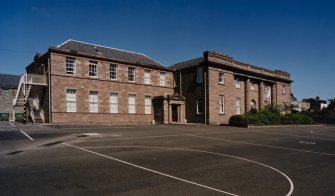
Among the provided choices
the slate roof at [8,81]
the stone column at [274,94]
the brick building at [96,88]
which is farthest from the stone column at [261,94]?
the slate roof at [8,81]

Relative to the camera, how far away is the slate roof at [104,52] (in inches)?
1215

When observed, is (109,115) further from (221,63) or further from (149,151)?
(149,151)

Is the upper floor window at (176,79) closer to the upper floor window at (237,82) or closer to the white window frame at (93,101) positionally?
the upper floor window at (237,82)

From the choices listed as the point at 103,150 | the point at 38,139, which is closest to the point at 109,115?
the point at 38,139

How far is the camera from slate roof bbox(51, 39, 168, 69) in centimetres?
3086

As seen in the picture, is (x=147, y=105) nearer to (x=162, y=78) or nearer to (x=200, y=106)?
(x=162, y=78)

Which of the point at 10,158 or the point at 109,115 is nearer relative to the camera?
the point at 10,158

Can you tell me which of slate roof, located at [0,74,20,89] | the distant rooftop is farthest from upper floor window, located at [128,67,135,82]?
slate roof, located at [0,74,20,89]

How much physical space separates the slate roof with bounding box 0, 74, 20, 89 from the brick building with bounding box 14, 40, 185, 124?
26.7m

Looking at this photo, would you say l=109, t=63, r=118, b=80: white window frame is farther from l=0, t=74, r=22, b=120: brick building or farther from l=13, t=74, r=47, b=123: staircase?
l=0, t=74, r=22, b=120: brick building

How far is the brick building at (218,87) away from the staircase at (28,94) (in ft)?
60.1

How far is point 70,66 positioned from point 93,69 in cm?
267

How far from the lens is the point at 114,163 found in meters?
10.0

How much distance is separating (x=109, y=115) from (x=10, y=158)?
21241 mm
